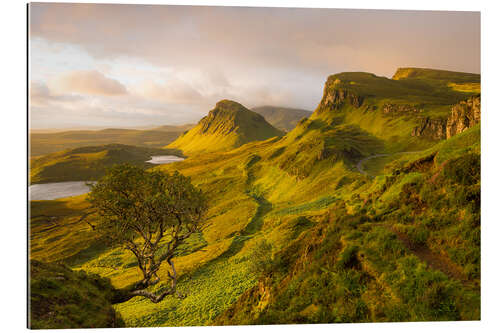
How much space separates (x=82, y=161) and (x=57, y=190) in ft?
144

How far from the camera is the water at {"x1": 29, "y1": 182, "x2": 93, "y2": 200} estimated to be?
329 feet

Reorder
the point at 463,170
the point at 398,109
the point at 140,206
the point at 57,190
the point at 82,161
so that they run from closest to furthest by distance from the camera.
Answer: the point at 463,170 < the point at 140,206 < the point at 398,109 < the point at 57,190 < the point at 82,161

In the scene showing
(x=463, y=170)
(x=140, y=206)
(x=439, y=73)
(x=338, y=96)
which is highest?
(x=338, y=96)

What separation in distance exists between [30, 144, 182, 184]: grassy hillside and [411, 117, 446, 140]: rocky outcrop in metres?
131

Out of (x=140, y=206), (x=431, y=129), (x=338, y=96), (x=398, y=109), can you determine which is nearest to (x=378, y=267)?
(x=140, y=206)

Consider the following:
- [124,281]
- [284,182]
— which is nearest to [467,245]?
[124,281]

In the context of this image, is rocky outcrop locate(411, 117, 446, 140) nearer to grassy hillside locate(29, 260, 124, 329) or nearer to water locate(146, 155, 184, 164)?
grassy hillside locate(29, 260, 124, 329)

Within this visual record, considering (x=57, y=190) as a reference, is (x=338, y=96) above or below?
above

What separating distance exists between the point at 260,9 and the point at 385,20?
7.90 m

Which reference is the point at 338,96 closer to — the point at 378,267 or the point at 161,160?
the point at 161,160

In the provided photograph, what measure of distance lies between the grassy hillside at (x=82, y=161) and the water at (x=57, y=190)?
4628 millimetres

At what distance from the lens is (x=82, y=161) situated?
14400 centimetres
